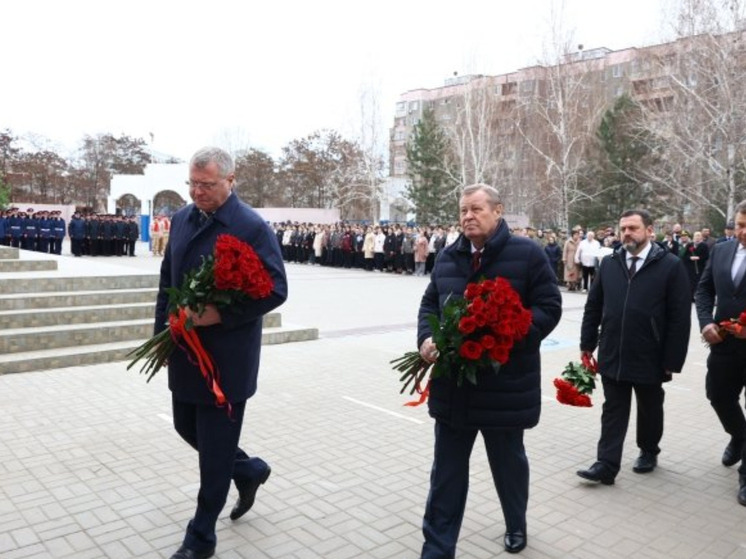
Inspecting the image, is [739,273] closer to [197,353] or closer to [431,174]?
[197,353]

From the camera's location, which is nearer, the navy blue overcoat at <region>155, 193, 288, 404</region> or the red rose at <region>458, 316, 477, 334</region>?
the red rose at <region>458, 316, 477, 334</region>

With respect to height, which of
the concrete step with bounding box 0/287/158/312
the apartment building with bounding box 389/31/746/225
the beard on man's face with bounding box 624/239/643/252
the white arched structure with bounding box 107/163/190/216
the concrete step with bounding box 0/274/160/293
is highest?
the apartment building with bounding box 389/31/746/225

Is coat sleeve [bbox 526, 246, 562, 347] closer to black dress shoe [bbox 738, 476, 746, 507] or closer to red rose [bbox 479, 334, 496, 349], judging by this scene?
red rose [bbox 479, 334, 496, 349]

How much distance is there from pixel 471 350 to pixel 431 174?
40.2 meters

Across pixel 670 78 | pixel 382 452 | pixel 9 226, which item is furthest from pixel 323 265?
pixel 382 452

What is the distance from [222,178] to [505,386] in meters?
1.71

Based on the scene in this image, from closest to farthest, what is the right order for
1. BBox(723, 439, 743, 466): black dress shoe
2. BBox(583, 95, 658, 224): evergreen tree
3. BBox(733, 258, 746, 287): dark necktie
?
BBox(733, 258, 746, 287): dark necktie < BBox(723, 439, 743, 466): black dress shoe < BBox(583, 95, 658, 224): evergreen tree

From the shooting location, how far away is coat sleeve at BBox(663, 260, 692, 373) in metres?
4.27

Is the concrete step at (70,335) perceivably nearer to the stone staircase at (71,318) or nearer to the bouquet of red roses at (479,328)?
the stone staircase at (71,318)

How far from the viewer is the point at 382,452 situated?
197 inches

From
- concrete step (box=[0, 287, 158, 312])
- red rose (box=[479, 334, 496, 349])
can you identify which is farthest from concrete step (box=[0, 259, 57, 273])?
red rose (box=[479, 334, 496, 349])

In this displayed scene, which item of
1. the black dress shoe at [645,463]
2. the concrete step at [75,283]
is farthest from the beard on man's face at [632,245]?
the concrete step at [75,283]

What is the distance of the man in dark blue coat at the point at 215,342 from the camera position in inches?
123

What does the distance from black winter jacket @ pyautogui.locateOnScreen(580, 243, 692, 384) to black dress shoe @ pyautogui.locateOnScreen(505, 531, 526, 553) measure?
143 cm
